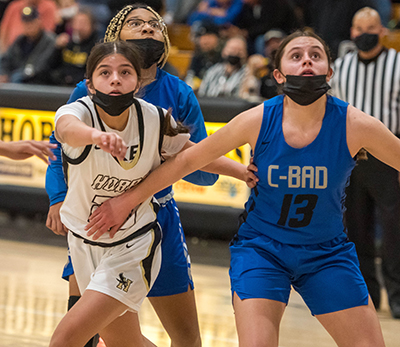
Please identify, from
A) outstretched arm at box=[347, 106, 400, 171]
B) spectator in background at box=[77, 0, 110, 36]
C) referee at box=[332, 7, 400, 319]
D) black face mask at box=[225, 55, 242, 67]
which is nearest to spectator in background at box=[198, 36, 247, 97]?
black face mask at box=[225, 55, 242, 67]

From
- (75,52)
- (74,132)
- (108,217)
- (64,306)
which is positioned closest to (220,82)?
(75,52)

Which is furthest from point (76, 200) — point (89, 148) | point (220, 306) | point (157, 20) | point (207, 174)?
point (220, 306)

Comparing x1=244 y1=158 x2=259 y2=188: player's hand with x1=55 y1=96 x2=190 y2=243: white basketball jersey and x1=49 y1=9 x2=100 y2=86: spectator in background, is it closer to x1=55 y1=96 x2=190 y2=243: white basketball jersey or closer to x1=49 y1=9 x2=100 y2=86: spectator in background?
x1=55 y1=96 x2=190 y2=243: white basketball jersey

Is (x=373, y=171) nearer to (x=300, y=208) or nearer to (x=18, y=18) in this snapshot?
(x=300, y=208)

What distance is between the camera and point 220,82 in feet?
24.6

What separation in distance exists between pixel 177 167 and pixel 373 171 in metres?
2.69

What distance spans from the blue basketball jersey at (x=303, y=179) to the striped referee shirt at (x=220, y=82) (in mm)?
4482

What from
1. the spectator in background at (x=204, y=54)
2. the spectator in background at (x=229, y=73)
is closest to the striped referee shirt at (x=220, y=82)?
the spectator in background at (x=229, y=73)

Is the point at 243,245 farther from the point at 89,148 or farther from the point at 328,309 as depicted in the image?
the point at 89,148

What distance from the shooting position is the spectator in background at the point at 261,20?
8031 mm

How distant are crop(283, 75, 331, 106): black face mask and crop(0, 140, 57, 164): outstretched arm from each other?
1107mm

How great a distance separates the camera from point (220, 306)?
5.08m

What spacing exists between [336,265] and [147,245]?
843 mm

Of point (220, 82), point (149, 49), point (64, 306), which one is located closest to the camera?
point (149, 49)
